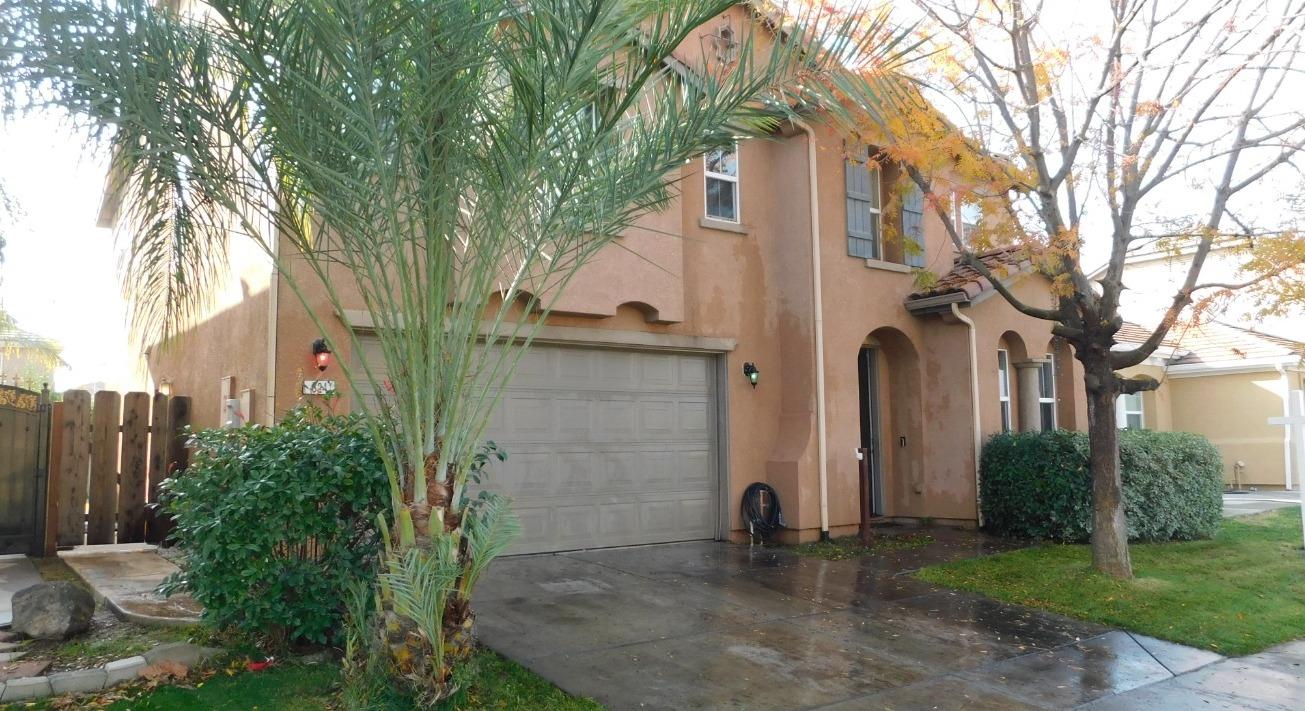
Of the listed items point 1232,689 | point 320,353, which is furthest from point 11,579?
point 1232,689

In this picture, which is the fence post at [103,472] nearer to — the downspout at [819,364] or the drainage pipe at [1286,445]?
the downspout at [819,364]

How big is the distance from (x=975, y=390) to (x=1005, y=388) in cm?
171

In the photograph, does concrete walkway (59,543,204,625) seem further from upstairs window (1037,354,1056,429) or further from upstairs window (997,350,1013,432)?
upstairs window (1037,354,1056,429)

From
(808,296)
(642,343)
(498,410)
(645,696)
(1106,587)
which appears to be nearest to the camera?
(645,696)

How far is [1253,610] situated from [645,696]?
251 inches

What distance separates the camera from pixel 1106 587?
8961 millimetres

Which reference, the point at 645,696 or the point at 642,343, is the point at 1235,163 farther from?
the point at 645,696

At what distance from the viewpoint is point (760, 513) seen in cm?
1195

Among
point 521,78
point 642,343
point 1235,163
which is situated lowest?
point 642,343

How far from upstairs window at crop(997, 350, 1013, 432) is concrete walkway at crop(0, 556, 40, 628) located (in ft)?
42.2

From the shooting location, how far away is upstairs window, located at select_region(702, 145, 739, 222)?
12156 mm

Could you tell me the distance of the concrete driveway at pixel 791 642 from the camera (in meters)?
5.86

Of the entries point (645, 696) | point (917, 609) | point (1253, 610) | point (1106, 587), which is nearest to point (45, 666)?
point (645, 696)

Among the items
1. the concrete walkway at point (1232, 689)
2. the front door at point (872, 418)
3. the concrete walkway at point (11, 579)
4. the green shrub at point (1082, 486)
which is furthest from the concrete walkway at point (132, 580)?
the green shrub at point (1082, 486)
